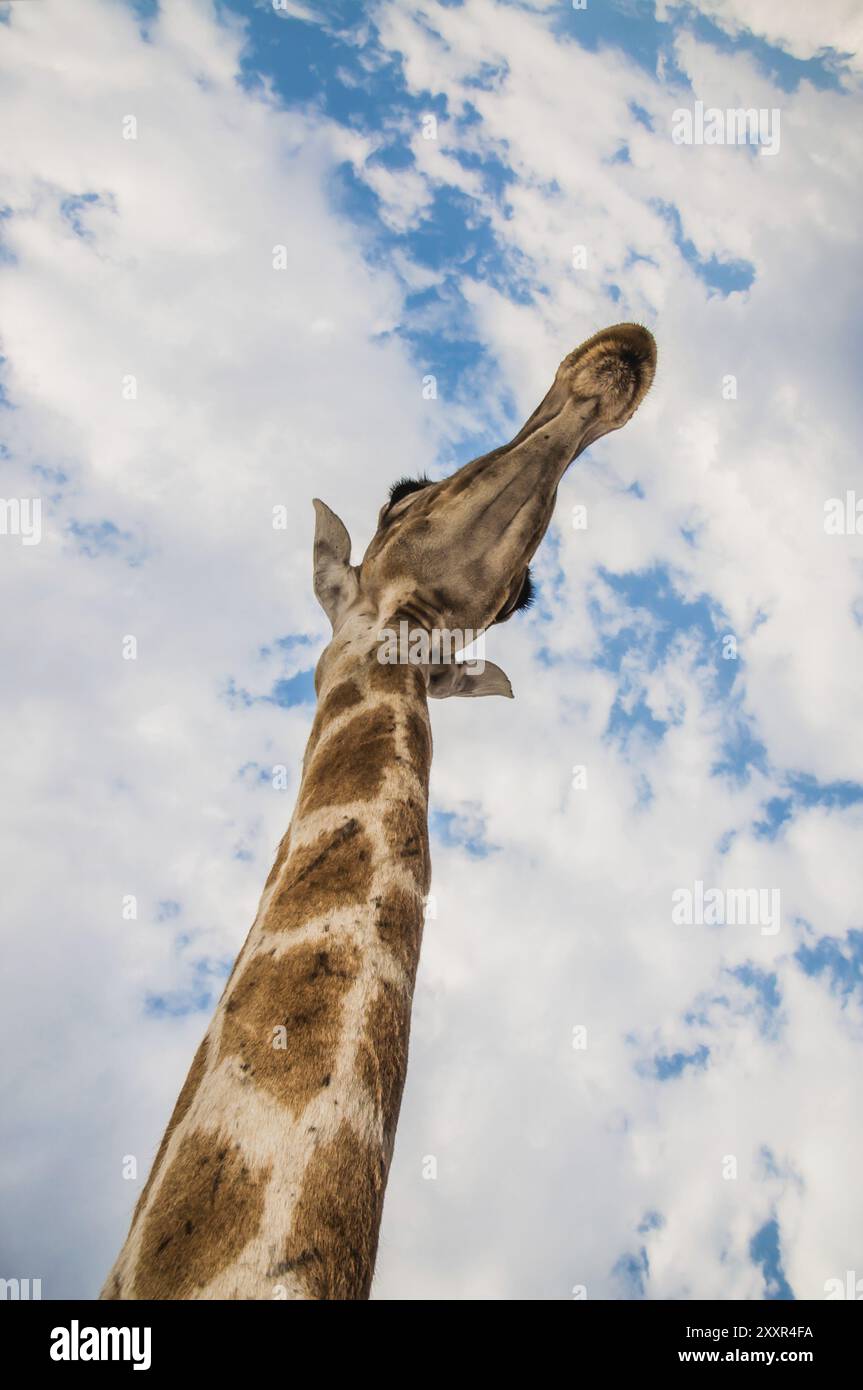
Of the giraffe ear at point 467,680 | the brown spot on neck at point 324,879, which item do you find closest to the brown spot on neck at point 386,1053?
the brown spot on neck at point 324,879

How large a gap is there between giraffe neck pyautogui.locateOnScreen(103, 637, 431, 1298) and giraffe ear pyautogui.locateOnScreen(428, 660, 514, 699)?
1168 mm

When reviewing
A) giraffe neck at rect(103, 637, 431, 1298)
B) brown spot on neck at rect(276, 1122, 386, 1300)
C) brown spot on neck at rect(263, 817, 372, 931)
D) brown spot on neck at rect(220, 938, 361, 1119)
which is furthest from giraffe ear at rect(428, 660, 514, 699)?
brown spot on neck at rect(276, 1122, 386, 1300)

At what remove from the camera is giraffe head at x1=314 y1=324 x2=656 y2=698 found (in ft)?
13.7

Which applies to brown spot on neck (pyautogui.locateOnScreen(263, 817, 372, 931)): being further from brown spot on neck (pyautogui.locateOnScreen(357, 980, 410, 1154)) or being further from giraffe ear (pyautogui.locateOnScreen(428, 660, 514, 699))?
giraffe ear (pyautogui.locateOnScreen(428, 660, 514, 699))

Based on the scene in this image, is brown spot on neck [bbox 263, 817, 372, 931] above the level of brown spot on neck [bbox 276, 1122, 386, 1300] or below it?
above

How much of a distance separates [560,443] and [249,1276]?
4325mm

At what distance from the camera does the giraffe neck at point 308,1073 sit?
167cm

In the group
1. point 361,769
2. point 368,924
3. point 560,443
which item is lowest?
point 368,924

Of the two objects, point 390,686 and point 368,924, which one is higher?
point 390,686
